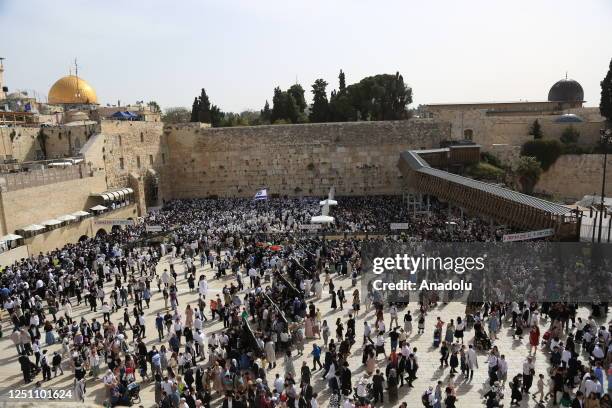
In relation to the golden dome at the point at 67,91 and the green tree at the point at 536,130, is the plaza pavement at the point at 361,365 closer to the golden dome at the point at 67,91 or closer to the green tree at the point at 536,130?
the green tree at the point at 536,130

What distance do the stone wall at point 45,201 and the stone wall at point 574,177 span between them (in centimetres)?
2589

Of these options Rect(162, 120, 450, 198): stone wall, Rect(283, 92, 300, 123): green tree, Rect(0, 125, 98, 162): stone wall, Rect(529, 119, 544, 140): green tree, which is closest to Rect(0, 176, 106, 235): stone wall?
Rect(0, 125, 98, 162): stone wall

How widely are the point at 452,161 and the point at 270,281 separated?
53.5ft

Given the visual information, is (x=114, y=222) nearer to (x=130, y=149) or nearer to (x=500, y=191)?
(x=130, y=149)

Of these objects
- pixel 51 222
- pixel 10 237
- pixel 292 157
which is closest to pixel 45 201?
pixel 51 222

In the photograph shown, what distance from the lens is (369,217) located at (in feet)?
77.8

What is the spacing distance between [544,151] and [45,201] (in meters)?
27.5

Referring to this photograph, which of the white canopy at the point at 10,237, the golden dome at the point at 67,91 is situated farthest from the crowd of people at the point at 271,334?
the golden dome at the point at 67,91

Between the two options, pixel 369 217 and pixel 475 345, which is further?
pixel 369 217

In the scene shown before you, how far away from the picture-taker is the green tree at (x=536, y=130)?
3141 cm

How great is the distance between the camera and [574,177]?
29266 millimetres

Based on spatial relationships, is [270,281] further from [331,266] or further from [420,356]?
[420,356]

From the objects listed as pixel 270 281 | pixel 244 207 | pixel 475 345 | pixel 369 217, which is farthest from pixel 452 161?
pixel 475 345

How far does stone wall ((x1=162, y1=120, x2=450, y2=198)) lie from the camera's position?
101 ft
